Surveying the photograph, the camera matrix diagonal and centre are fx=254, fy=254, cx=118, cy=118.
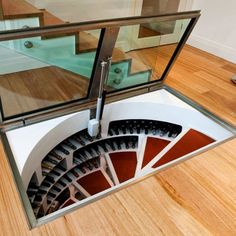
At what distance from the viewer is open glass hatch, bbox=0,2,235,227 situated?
1358 mm

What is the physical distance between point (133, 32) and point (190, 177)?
95cm

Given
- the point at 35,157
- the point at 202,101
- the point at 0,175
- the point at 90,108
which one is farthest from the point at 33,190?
the point at 202,101

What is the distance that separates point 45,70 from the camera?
5.20ft

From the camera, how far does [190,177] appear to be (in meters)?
1.32

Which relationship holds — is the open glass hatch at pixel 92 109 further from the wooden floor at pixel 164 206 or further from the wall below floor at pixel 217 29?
the wall below floor at pixel 217 29

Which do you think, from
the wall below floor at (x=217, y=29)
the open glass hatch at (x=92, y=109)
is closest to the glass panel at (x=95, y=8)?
the wall below floor at (x=217, y=29)

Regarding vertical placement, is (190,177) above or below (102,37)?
below

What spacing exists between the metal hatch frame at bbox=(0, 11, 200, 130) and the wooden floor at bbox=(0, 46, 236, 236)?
298 millimetres

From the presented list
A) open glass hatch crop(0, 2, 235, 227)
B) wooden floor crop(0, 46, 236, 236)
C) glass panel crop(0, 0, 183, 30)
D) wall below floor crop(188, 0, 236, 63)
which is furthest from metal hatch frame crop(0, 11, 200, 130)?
glass panel crop(0, 0, 183, 30)

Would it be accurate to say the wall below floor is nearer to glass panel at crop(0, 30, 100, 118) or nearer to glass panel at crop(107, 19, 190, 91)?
glass panel at crop(107, 19, 190, 91)

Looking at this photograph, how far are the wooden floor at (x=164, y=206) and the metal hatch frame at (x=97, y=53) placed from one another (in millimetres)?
298

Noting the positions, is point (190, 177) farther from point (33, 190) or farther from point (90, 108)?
point (33, 190)

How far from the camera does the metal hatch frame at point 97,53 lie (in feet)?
3.78

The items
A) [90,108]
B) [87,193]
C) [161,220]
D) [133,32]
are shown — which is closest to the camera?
[161,220]
